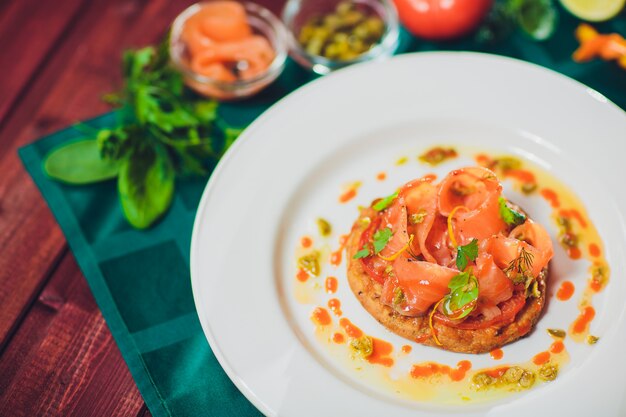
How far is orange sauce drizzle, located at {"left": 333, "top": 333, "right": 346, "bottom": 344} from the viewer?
3.68 metres

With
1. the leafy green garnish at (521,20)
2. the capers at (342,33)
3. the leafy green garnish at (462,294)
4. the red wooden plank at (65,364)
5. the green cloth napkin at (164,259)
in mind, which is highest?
the leafy green garnish at (521,20)

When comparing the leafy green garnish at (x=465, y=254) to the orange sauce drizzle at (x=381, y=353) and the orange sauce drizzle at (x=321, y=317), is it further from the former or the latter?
the orange sauce drizzle at (x=321, y=317)

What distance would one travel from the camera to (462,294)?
3400mm

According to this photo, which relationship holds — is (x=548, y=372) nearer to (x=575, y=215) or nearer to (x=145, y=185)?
(x=575, y=215)

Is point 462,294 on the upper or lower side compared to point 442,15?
lower

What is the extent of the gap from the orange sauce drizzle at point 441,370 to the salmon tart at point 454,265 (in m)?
0.09

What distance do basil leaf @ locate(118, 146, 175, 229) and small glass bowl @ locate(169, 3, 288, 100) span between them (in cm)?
60

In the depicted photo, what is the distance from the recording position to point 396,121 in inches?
171

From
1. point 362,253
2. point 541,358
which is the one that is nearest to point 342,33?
point 362,253

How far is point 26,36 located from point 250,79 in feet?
6.38

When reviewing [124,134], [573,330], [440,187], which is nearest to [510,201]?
[440,187]

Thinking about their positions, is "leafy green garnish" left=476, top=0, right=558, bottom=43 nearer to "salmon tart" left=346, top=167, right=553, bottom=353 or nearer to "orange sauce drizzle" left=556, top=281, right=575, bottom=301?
"salmon tart" left=346, top=167, right=553, bottom=353

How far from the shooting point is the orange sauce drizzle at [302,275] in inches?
155

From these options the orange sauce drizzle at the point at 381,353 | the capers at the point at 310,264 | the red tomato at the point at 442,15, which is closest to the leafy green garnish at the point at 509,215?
the orange sauce drizzle at the point at 381,353
